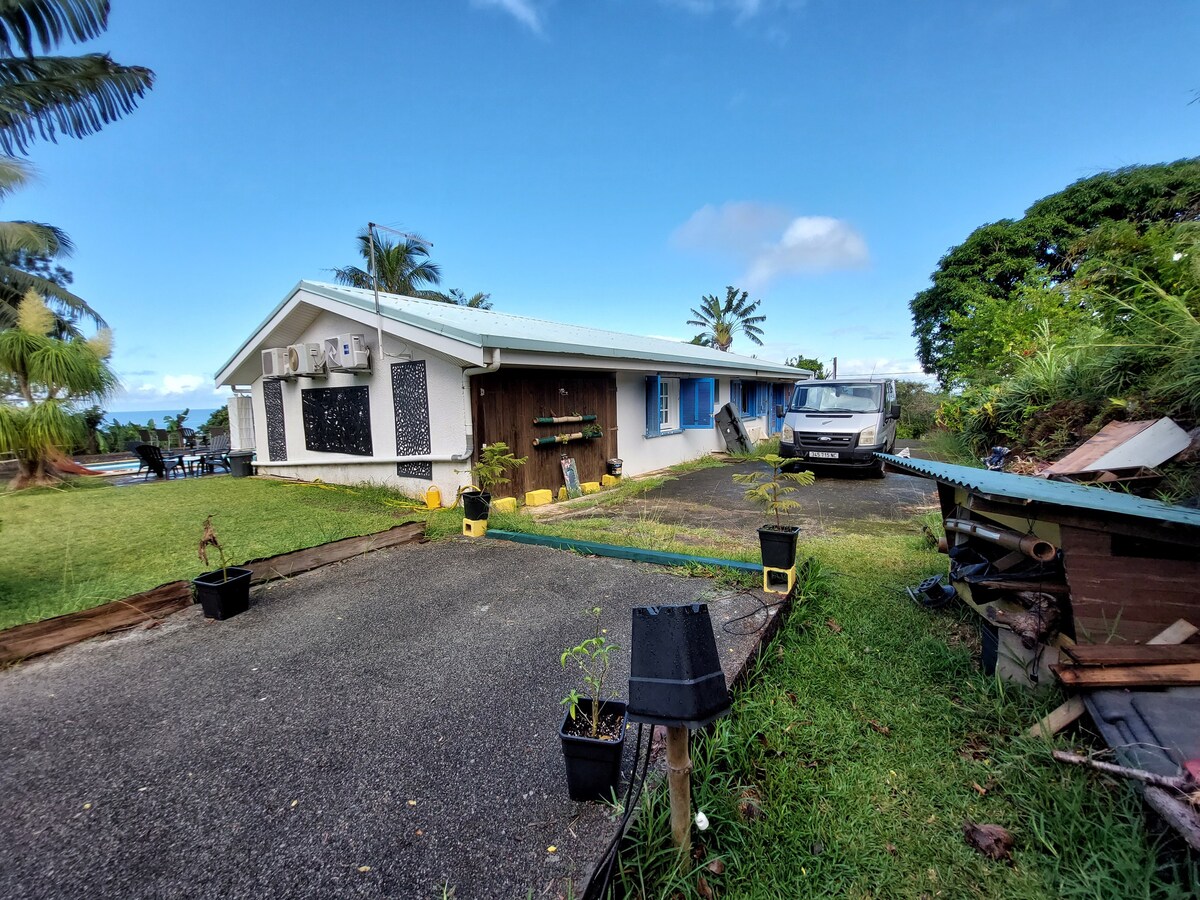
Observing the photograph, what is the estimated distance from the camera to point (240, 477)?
10.5 m

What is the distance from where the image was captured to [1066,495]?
2.26m

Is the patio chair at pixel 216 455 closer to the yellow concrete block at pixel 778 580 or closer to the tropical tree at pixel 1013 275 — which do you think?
the yellow concrete block at pixel 778 580

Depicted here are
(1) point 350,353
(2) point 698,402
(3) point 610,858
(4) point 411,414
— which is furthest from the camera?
(2) point 698,402

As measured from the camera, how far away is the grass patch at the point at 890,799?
5.00ft

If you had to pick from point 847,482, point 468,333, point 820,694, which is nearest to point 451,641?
point 820,694

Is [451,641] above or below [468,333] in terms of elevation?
below

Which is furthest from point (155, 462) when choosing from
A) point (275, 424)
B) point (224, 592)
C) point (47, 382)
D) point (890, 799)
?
point (890, 799)

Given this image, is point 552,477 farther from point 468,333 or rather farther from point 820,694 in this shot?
point 820,694

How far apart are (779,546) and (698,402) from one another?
9.28 metres

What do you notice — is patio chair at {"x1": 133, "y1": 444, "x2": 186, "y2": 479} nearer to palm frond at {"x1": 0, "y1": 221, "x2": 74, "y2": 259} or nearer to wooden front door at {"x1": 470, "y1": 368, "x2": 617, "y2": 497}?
palm frond at {"x1": 0, "y1": 221, "x2": 74, "y2": 259}

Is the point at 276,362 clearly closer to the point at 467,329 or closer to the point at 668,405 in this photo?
the point at 467,329

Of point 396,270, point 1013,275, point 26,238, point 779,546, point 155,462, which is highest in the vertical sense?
point 396,270

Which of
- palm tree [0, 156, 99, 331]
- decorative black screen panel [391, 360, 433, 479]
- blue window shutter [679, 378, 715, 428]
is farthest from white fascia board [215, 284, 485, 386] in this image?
blue window shutter [679, 378, 715, 428]

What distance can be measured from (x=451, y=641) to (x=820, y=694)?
224 cm
